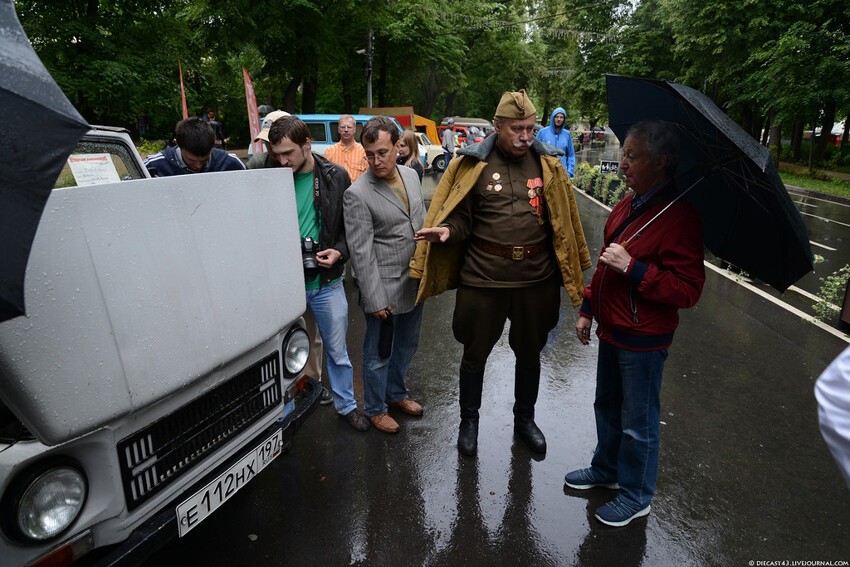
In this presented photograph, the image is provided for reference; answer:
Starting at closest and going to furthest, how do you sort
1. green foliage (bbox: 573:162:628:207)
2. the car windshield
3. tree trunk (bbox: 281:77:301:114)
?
the car windshield
green foliage (bbox: 573:162:628:207)
tree trunk (bbox: 281:77:301:114)

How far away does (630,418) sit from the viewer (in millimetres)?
2809

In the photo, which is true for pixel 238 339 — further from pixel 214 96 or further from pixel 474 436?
pixel 214 96

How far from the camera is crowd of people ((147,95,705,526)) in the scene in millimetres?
2588

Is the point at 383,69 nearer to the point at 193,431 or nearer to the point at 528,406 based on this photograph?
the point at 528,406

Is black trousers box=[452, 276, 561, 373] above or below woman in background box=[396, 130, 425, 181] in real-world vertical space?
below

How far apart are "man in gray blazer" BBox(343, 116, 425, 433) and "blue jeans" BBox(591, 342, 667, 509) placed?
4.29 ft

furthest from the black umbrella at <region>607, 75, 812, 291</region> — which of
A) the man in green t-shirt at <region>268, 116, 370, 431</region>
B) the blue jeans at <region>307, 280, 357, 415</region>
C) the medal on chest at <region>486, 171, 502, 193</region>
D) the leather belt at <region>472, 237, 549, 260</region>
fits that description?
the blue jeans at <region>307, 280, 357, 415</region>

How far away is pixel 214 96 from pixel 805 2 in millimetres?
23008

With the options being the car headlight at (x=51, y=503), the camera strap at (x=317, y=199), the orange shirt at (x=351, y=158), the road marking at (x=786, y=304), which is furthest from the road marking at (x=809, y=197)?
the car headlight at (x=51, y=503)

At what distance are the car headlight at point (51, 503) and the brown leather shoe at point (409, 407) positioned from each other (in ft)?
8.02

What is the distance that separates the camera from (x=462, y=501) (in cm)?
314

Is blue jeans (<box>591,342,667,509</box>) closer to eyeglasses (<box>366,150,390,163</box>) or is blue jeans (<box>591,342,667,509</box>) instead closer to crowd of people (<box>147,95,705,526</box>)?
crowd of people (<box>147,95,705,526</box>)

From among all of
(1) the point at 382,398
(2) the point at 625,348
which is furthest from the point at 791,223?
(1) the point at 382,398

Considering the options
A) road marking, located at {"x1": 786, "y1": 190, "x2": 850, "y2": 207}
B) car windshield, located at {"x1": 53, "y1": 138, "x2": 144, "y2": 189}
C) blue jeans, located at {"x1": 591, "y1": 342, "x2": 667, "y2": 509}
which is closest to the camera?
blue jeans, located at {"x1": 591, "y1": 342, "x2": 667, "y2": 509}
